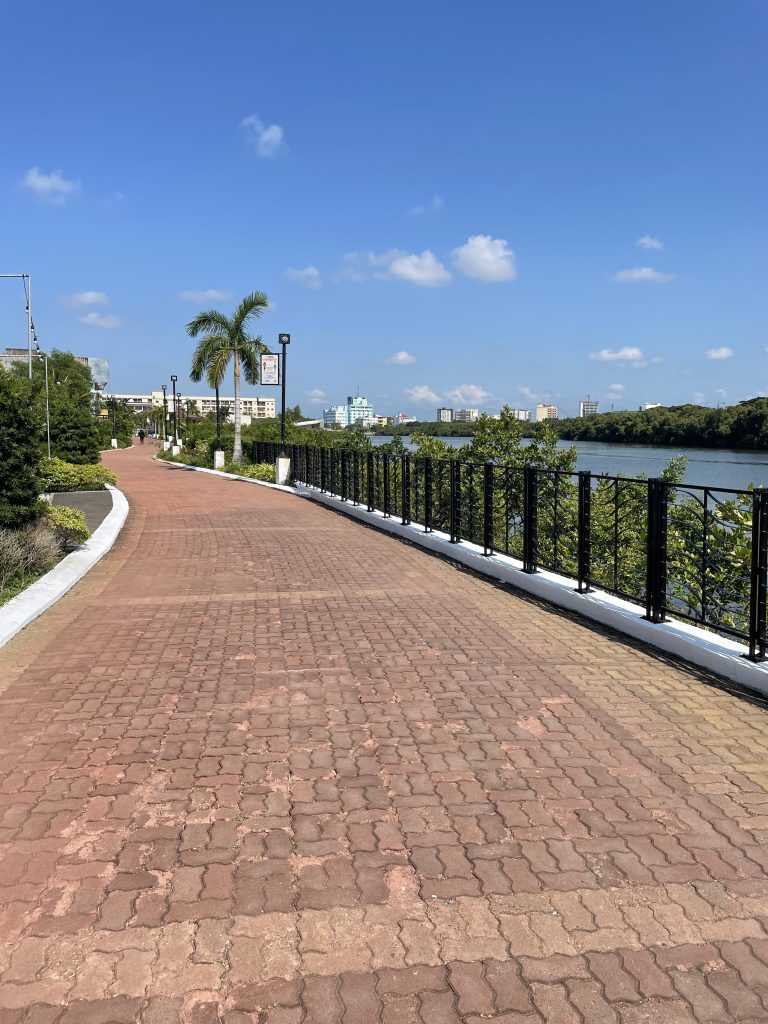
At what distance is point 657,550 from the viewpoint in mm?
6324

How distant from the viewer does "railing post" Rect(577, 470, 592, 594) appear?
24.1 ft

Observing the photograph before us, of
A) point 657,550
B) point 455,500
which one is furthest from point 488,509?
point 657,550

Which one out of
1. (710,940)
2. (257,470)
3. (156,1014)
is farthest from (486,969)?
(257,470)

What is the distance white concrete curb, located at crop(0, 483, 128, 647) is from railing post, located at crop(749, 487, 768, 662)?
5671mm

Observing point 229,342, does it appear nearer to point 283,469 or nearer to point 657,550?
point 283,469

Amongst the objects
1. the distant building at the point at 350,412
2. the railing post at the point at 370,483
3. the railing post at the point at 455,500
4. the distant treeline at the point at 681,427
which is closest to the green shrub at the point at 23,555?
the railing post at the point at 455,500

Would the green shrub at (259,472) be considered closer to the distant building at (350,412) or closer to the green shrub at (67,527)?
the green shrub at (67,527)

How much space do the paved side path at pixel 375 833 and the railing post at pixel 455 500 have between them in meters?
4.69

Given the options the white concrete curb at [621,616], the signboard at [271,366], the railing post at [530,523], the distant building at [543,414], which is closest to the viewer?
the white concrete curb at [621,616]

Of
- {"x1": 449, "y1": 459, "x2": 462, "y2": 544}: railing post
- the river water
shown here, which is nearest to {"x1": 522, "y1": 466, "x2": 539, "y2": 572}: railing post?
the river water

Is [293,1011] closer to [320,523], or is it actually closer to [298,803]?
[298,803]

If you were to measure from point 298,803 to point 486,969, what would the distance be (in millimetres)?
1258

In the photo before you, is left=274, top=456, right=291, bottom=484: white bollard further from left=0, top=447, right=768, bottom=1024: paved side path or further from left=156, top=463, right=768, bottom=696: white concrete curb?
left=0, top=447, right=768, bottom=1024: paved side path

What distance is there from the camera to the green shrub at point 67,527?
10.6m
